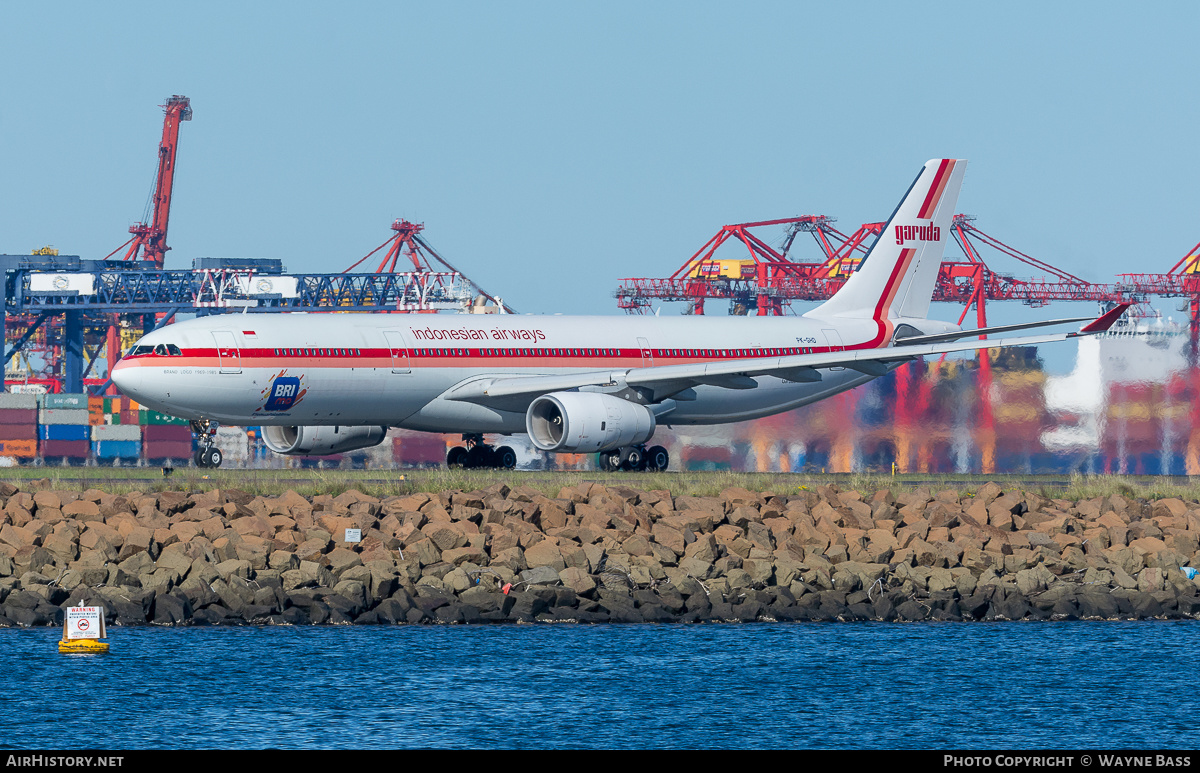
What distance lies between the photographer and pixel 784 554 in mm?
25828

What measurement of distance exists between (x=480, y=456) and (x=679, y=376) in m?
5.63

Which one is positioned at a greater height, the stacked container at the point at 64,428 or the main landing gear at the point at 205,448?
the stacked container at the point at 64,428

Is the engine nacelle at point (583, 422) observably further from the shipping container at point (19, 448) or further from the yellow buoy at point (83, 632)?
the shipping container at point (19, 448)

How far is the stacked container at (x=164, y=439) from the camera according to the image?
257 ft

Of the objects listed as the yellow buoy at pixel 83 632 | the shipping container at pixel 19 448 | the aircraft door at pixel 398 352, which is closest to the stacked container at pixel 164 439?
the shipping container at pixel 19 448

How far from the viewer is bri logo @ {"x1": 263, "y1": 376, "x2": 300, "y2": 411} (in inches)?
1372

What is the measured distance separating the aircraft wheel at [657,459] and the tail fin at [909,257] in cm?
775

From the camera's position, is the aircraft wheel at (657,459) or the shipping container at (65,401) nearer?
the aircraft wheel at (657,459)

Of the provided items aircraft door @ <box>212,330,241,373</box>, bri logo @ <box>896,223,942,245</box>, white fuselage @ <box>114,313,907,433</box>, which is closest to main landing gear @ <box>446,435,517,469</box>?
white fuselage @ <box>114,313,907,433</box>

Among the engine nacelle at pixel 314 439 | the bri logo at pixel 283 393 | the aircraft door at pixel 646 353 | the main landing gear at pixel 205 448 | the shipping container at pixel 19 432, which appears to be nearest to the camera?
the bri logo at pixel 283 393

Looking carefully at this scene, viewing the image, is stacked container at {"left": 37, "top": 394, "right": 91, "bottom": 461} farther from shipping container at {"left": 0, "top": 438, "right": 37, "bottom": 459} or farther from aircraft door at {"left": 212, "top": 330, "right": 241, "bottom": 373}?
aircraft door at {"left": 212, "top": 330, "right": 241, "bottom": 373}

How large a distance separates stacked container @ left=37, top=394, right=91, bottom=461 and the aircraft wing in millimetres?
44717

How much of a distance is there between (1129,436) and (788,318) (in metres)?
9.19
